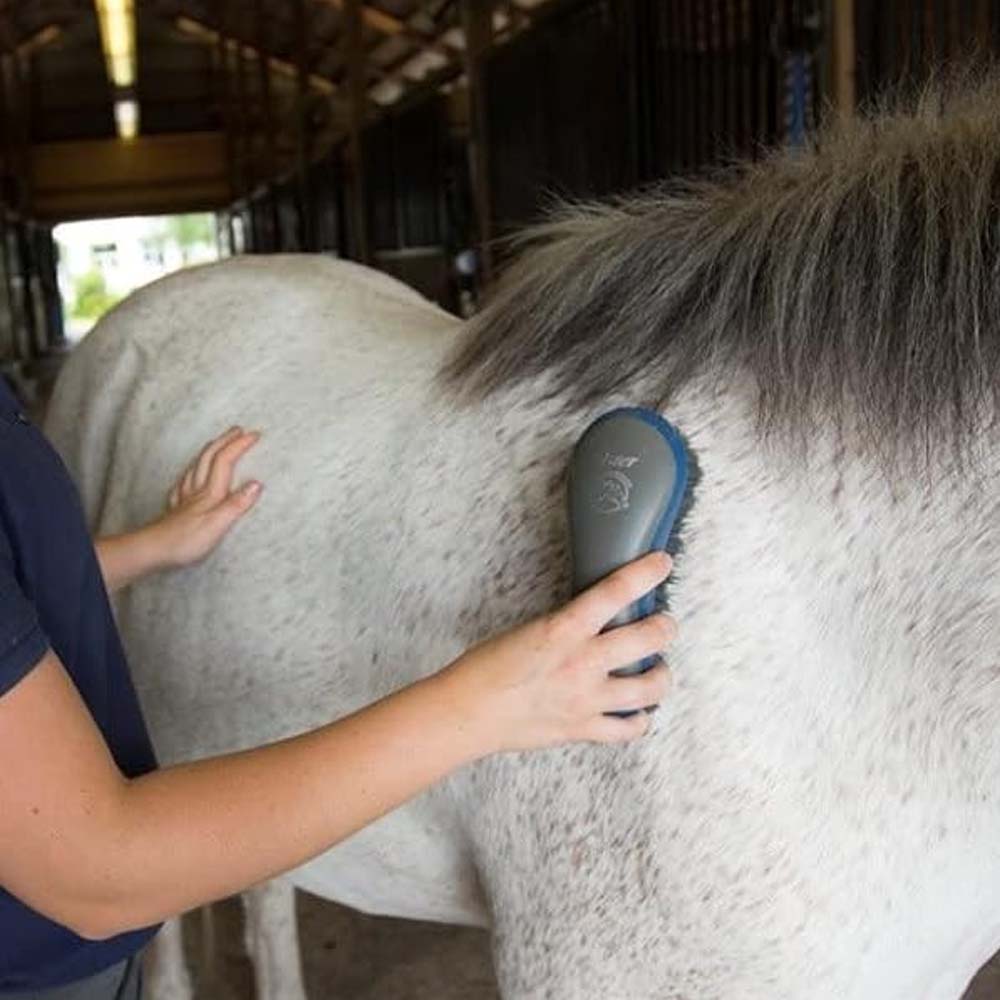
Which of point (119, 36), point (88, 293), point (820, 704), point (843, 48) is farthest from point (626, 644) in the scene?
point (88, 293)

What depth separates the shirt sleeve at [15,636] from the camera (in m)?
0.74

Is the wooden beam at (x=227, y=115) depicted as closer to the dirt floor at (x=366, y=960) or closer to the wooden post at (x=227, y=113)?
the wooden post at (x=227, y=113)

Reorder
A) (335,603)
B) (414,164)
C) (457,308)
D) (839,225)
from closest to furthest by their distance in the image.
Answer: (839,225)
(335,603)
(457,308)
(414,164)

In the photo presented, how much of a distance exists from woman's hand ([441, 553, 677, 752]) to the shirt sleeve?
216 mm

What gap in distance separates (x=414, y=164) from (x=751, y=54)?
593 centimetres

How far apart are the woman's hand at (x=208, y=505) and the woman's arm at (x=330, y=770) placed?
577 millimetres

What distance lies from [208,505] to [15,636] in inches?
25.2

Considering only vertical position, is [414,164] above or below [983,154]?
above

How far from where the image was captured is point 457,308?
7.14 m

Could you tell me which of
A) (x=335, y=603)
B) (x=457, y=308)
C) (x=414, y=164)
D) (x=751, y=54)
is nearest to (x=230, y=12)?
(x=414, y=164)

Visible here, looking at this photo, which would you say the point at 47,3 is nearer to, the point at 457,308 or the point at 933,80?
the point at 457,308

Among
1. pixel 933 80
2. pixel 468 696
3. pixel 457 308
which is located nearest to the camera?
pixel 468 696

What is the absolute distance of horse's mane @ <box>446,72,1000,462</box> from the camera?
2.77 ft

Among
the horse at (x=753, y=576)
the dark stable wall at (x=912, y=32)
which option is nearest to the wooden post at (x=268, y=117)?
the dark stable wall at (x=912, y=32)
